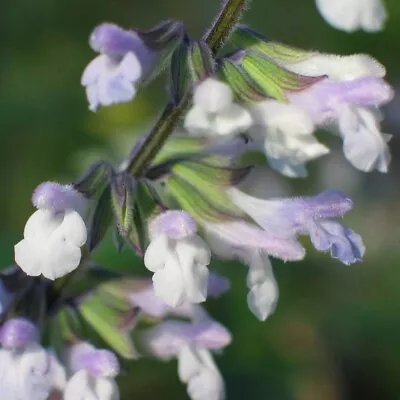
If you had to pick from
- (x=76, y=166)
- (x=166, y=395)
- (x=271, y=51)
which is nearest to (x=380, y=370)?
(x=166, y=395)

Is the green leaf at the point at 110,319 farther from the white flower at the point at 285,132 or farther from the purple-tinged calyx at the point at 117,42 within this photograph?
the purple-tinged calyx at the point at 117,42

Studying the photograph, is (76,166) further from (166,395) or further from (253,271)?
(253,271)

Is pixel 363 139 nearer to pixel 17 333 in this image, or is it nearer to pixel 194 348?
pixel 194 348

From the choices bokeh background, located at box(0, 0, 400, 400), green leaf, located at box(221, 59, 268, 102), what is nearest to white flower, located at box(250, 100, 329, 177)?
green leaf, located at box(221, 59, 268, 102)

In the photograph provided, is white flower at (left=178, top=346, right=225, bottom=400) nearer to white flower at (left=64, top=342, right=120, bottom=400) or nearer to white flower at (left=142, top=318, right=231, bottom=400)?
white flower at (left=142, top=318, right=231, bottom=400)

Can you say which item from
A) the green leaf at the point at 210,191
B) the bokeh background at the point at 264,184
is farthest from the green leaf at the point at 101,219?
the bokeh background at the point at 264,184

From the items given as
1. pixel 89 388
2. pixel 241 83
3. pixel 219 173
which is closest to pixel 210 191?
pixel 219 173
